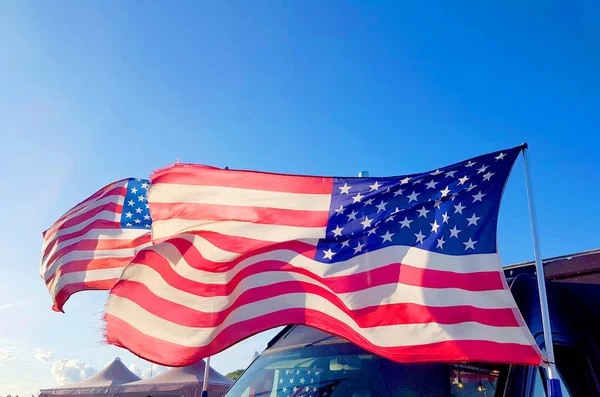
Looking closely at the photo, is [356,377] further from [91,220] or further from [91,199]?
[91,199]

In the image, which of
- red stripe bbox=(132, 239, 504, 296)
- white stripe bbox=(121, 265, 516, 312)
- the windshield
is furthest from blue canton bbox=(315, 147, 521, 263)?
the windshield

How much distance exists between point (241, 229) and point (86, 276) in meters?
3.32

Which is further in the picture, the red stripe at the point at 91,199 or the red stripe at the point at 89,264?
the red stripe at the point at 91,199

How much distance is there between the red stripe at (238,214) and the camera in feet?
13.7

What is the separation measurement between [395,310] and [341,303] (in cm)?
42

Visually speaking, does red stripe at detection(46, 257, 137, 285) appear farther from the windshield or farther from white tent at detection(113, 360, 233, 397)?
white tent at detection(113, 360, 233, 397)

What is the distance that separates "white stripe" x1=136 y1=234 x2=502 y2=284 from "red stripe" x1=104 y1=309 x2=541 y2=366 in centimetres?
40

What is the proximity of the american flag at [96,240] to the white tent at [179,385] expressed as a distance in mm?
11707

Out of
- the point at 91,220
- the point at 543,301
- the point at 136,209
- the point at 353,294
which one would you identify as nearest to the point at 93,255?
the point at 91,220

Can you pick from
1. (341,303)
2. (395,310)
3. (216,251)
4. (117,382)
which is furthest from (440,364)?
(117,382)

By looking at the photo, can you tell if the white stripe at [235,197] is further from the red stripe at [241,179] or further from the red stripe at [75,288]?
the red stripe at [75,288]

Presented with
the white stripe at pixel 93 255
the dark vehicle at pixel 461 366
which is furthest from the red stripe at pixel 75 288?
the dark vehicle at pixel 461 366

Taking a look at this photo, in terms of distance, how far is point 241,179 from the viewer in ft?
15.3

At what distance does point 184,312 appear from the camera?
13.7 feet
